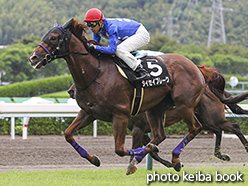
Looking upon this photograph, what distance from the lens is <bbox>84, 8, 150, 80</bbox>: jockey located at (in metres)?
4.84

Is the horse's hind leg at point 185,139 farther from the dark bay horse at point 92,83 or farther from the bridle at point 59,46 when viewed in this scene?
the bridle at point 59,46

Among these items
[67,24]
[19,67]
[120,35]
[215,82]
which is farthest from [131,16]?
[67,24]

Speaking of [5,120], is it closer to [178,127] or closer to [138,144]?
[178,127]

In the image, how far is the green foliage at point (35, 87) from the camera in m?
19.0

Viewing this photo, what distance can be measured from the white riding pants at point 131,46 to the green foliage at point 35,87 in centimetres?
1408

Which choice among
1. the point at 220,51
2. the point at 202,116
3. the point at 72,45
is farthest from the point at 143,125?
the point at 220,51

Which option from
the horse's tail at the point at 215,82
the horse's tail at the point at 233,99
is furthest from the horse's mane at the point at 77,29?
the horse's tail at the point at 233,99

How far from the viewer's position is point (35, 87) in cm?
2108

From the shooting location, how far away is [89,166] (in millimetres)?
6156

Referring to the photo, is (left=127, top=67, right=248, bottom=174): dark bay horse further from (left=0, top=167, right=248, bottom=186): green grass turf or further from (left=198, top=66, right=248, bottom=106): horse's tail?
(left=0, top=167, right=248, bottom=186): green grass turf

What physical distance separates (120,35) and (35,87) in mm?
16451

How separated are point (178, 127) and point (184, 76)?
17.9ft

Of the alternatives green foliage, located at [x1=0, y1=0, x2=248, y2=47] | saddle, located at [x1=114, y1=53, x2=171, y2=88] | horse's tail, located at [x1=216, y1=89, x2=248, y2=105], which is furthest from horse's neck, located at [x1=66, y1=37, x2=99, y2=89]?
green foliage, located at [x1=0, y1=0, x2=248, y2=47]

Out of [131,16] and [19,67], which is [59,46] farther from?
[131,16]
